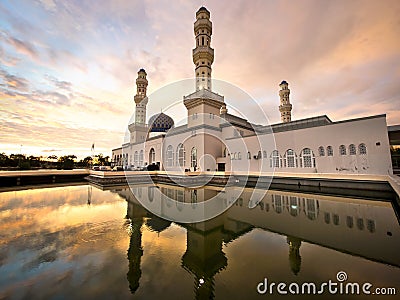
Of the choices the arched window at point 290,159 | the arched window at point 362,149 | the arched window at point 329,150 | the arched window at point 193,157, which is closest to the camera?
the arched window at point 362,149

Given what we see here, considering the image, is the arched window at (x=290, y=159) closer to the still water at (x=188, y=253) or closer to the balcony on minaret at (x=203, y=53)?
the still water at (x=188, y=253)

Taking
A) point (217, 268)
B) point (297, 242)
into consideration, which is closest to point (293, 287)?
point (217, 268)

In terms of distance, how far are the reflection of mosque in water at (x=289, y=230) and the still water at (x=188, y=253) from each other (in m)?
0.02

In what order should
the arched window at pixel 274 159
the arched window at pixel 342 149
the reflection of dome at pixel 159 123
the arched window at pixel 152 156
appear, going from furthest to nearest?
the reflection of dome at pixel 159 123
the arched window at pixel 152 156
the arched window at pixel 274 159
the arched window at pixel 342 149

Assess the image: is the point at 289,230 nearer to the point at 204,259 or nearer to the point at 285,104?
the point at 204,259

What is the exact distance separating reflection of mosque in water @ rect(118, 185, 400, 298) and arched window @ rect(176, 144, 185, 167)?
15.6m

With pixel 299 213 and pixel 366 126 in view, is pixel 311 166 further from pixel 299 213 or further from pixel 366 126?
pixel 299 213

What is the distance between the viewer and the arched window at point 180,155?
78.1 feet

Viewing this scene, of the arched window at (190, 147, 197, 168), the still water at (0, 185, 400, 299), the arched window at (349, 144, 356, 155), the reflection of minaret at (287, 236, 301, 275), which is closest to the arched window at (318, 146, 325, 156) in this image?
the arched window at (349, 144, 356, 155)

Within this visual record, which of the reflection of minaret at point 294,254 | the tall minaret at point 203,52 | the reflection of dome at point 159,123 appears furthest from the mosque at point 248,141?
the reflection of minaret at point 294,254

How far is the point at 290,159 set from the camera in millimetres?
17391

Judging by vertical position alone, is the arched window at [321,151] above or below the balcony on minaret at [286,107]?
below

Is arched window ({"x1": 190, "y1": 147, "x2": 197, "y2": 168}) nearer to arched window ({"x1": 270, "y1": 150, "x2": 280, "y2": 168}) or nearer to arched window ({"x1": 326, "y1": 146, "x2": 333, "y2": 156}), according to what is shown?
arched window ({"x1": 270, "y1": 150, "x2": 280, "y2": 168})

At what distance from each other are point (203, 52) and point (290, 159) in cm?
1482
